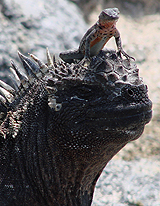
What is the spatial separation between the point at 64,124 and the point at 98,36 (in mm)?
842

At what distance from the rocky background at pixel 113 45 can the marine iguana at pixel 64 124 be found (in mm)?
1855

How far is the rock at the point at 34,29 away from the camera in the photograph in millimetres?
6903

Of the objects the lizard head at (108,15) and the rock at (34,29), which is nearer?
the lizard head at (108,15)

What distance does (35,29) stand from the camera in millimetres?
7348

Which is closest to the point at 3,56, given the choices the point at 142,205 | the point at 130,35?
the point at 142,205

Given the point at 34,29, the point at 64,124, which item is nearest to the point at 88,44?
the point at 64,124

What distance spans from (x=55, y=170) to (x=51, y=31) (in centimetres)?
527

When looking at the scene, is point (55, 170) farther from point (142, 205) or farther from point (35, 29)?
point (35, 29)

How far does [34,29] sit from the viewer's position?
734 cm

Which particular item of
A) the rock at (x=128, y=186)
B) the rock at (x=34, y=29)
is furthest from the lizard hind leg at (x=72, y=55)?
the rock at (x=34, y=29)

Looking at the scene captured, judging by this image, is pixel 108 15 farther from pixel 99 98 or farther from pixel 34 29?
pixel 34 29

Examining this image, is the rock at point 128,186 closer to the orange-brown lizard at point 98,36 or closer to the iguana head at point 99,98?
the iguana head at point 99,98

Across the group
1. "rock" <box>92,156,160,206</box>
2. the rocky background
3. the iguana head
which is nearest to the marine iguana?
the iguana head

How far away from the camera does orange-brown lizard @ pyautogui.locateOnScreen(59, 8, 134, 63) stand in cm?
259
